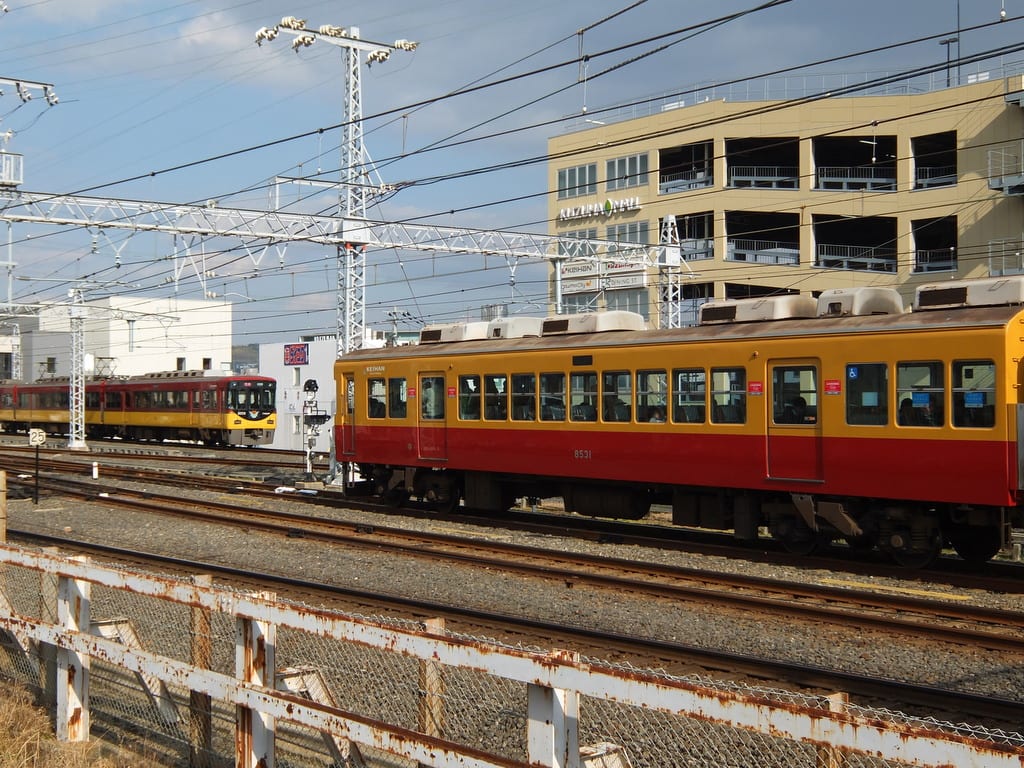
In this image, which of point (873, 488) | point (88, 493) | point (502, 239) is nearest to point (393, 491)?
point (88, 493)

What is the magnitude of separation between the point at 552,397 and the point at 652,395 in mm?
1931

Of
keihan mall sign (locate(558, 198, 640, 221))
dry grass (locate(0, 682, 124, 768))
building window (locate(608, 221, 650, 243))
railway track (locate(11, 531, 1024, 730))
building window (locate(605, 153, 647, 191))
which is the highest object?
building window (locate(605, 153, 647, 191))

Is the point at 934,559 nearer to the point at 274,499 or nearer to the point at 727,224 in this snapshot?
the point at 274,499

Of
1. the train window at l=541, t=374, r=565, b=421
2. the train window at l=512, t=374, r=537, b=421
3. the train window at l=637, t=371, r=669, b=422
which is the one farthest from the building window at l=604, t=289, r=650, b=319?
the train window at l=637, t=371, r=669, b=422

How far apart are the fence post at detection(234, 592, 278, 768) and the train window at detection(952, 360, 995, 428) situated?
8815mm

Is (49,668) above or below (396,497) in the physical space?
above

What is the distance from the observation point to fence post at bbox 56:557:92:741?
6477mm

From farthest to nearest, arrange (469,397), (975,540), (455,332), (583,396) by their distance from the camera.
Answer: (455,332)
(469,397)
(583,396)
(975,540)

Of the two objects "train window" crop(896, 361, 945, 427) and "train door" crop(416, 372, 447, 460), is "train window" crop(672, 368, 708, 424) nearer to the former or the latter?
"train window" crop(896, 361, 945, 427)

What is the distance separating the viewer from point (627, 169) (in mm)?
52469

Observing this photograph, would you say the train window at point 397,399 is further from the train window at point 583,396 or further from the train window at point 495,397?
the train window at point 583,396

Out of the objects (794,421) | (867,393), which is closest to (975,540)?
(867,393)

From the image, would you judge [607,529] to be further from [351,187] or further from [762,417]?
[351,187]

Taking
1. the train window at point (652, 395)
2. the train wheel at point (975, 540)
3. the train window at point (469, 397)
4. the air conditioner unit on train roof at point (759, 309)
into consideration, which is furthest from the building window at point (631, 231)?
the train wheel at point (975, 540)
